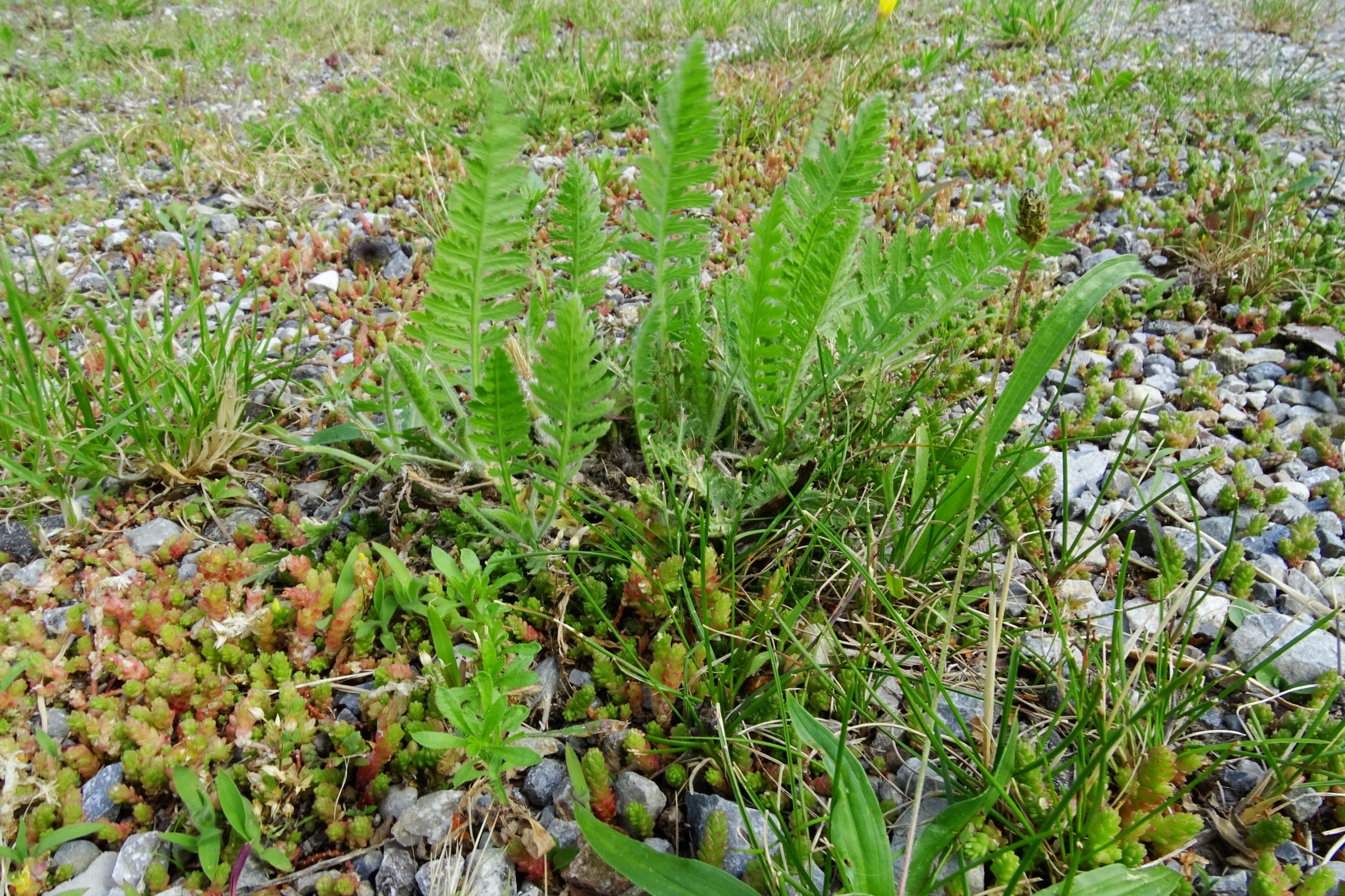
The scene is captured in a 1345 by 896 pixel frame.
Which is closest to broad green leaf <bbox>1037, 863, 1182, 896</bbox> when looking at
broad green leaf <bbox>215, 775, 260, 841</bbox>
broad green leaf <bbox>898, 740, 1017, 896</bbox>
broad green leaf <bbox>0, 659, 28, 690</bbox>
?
broad green leaf <bbox>898, 740, 1017, 896</bbox>

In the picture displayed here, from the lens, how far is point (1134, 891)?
1.50 meters

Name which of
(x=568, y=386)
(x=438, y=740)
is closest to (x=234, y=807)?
(x=438, y=740)

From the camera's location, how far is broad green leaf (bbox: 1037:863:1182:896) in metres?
1.49

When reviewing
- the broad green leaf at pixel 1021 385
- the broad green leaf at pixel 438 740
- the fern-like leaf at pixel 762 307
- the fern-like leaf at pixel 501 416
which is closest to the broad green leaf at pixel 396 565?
the fern-like leaf at pixel 501 416

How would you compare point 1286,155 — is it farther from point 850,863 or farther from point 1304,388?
point 850,863

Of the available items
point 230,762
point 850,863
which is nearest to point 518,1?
point 230,762

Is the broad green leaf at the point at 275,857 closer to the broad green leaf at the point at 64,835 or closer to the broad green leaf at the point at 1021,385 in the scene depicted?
the broad green leaf at the point at 64,835

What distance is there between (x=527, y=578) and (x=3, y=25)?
26.4ft

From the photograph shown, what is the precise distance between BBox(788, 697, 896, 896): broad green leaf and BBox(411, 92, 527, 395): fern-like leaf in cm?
126

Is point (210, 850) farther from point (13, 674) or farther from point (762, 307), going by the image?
point (762, 307)

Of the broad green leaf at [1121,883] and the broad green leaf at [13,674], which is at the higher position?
the broad green leaf at [13,674]

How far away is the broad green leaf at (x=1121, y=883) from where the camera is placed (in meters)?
1.49

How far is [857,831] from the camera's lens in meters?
1.55

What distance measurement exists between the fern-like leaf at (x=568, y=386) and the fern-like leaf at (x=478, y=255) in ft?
0.70
